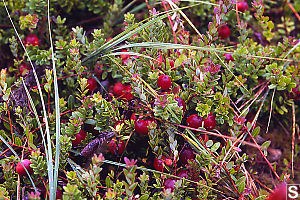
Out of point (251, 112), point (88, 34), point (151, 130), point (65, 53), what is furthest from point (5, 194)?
point (251, 112)

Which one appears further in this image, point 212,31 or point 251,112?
point 251,112

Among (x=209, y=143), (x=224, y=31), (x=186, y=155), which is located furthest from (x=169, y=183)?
(x=224, y=31)

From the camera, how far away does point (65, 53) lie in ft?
7.77

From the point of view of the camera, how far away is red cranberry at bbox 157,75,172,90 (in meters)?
1.97

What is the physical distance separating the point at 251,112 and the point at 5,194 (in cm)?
187

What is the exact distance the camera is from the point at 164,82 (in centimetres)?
197

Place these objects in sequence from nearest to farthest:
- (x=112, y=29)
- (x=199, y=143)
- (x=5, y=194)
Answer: (x=5, y=194) < (x=199, y=143) < (x=112, y=29)

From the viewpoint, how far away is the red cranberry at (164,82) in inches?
77.5

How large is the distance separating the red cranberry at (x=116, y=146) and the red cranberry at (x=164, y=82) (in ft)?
1.51

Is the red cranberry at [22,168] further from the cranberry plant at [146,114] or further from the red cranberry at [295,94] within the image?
the red cranberry at [295,94]

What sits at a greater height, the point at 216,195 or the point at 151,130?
the point at 151,130

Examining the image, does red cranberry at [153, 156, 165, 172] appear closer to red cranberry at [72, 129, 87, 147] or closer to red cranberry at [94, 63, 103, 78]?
red cranberry at [72, 129, 87, 147]

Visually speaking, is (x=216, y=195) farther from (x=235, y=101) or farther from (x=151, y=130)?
(x=235, y=101)

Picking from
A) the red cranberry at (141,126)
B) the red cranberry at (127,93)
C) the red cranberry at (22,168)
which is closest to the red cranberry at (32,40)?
the red cranberry at (127,93)
